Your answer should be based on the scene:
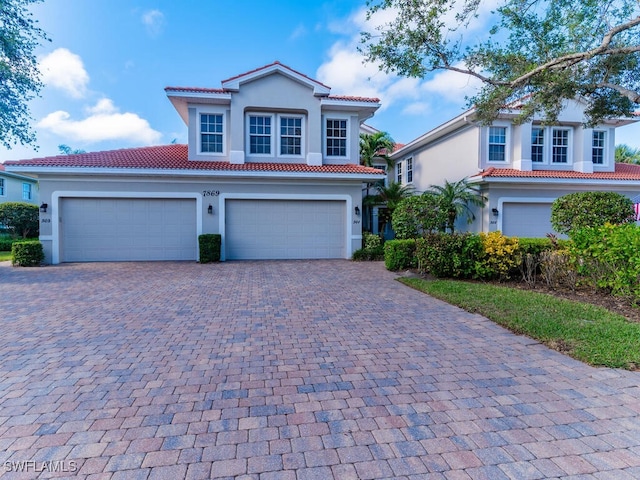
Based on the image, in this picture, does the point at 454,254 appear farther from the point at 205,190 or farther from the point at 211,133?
the point at 211,133

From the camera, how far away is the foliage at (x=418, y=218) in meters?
11.5

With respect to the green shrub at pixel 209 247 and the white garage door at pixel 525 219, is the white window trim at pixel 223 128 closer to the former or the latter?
the green shrub at pixel 209 247

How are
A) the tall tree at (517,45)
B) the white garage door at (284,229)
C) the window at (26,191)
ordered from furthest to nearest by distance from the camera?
1. the window at (26,191)
2. the white garage door at (284,229)
3. the tall tree at (517,45)

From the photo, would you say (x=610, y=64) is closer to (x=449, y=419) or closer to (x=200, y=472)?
(x=449, y=419)

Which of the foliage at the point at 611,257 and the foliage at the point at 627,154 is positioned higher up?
the foliage at the point at 627,154

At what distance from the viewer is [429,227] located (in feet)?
37.6

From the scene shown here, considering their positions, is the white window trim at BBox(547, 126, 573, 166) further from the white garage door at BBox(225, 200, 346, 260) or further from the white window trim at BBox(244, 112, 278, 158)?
the white window trim at BBox(244, 112, 278, 158)

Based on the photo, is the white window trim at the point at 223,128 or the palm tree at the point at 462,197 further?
the palm tree at the point at 462,197

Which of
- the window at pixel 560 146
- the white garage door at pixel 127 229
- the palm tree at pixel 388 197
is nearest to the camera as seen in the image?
the white garage door at pixel 127 229

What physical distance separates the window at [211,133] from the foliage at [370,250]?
7053mm

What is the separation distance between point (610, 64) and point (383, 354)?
980 cm

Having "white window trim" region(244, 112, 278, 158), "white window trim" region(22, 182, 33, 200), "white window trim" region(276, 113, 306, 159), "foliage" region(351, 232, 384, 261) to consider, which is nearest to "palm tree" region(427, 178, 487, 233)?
"foliage" region(351, 232, 384, 261)

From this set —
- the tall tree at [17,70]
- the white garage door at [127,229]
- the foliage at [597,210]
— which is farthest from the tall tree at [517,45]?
the tall tree at [17,70]

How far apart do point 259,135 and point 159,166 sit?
4.16m
